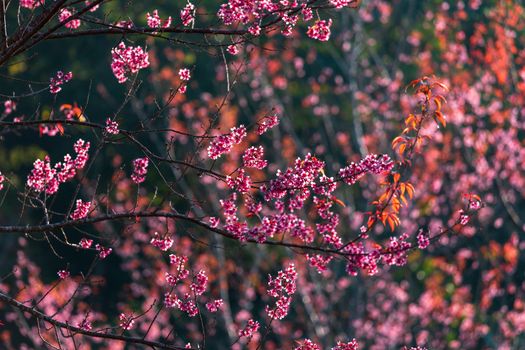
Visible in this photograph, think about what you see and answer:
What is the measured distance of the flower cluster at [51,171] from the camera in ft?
17.5

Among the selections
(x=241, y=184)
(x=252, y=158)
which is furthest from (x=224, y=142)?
(x=241, y=184)

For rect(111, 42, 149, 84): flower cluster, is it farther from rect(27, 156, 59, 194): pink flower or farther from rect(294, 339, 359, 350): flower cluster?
rect(294, 339, 359, 350): flower cluster

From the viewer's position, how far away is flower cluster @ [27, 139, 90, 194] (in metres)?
5.35

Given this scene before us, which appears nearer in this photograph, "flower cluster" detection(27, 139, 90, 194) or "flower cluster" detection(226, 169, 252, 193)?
"flower cluster" detection(226, 169, 252, 193)

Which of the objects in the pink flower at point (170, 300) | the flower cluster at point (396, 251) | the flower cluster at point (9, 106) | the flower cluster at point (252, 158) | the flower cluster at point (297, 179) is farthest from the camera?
the flower cluster at point (9, 106)

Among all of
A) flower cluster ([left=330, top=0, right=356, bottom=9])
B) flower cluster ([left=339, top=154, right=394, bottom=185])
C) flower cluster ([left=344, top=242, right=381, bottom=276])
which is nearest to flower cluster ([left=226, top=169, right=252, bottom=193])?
flower cluster ([left=339, top=154, right=394, bottom=185])

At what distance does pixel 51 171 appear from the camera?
546 cm

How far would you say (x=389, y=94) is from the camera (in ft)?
43.5

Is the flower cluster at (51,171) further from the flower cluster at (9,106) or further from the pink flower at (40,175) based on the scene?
the flower cluster at (9,106)

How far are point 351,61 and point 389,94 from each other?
1.06 m

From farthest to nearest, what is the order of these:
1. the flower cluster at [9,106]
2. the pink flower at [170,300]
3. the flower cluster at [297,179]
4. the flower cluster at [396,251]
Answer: the flower cluster at [9,106] → the pink flower at [170,300] → the flower cluster at [396,251] → the flower cluster at [297,179]

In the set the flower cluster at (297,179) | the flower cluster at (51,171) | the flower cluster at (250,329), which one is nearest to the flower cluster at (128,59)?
the flower cluster at (51,171)

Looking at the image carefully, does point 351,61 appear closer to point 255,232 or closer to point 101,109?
point 101,109

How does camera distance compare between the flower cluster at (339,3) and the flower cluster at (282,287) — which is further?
the flower cluster at (282,287)
